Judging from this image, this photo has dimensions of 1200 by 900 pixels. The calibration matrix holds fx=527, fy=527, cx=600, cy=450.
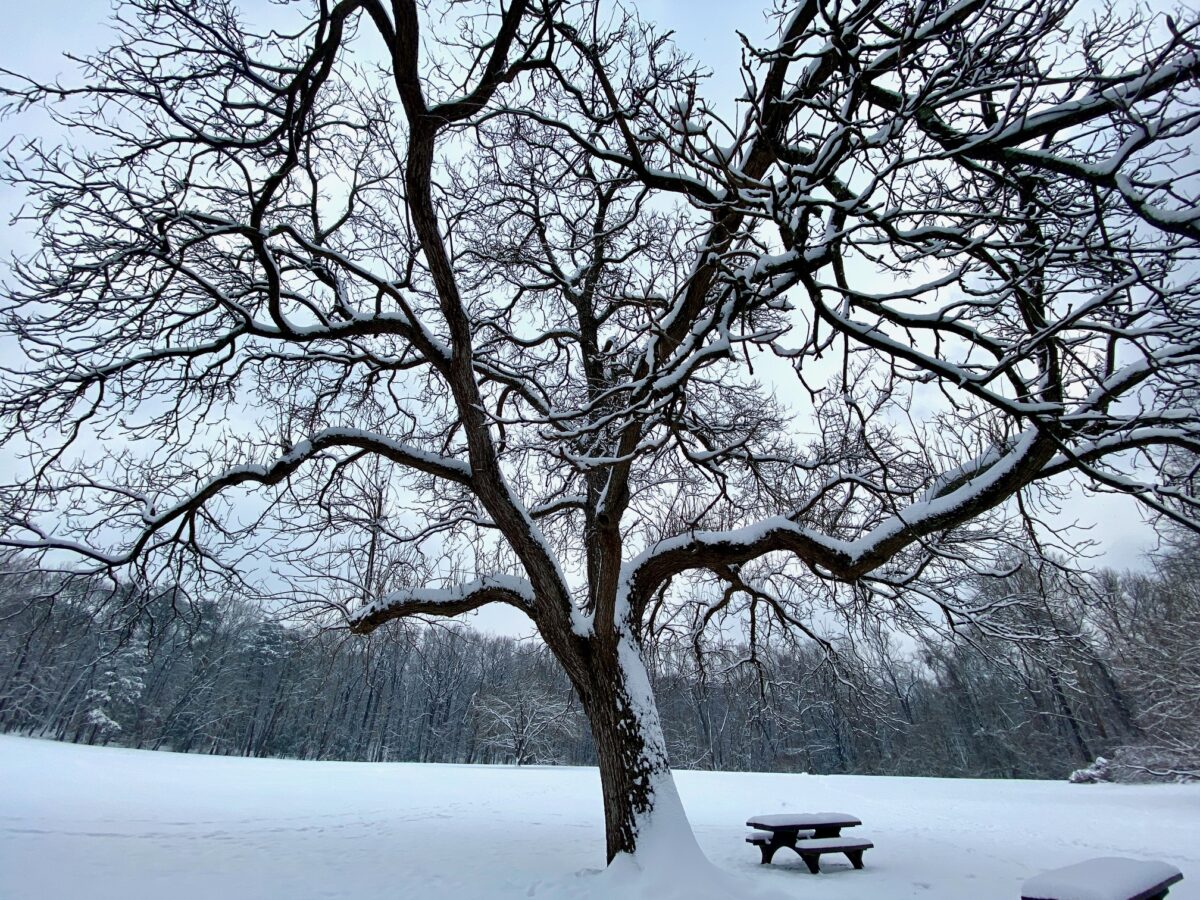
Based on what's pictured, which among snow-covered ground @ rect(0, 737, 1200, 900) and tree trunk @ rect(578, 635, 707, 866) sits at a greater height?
tree trunk @ rect(578, 635, 707, 866)

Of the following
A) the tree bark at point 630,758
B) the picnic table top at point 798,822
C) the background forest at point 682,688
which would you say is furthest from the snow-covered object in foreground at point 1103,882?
the picnic table top at point 798,822

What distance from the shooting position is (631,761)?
15.5 ft

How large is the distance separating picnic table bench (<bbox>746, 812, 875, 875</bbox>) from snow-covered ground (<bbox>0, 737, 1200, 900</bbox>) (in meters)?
0.17

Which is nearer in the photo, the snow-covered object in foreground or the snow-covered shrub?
the snow-covered object in foreground

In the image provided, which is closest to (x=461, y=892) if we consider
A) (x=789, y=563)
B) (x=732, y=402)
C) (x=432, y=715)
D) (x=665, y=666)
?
(x=665, y=666)

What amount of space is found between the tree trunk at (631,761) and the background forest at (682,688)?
8.89 ft

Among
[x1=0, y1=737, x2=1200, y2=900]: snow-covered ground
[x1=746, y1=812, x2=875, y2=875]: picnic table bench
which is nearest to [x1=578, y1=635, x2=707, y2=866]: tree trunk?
[x1=0, y1=737, x2=1200, y2=900]: snow-covered ground

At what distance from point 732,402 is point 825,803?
1199 centimetres

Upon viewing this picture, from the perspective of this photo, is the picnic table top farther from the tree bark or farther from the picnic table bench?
the tree bark

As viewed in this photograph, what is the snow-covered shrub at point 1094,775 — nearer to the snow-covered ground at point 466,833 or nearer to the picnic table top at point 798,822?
the snow-covered ground at point 466,833

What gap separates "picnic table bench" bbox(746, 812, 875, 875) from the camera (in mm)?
5574

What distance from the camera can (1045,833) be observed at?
881cm

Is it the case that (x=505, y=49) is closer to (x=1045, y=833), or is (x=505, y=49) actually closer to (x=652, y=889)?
(x=652, y=889)

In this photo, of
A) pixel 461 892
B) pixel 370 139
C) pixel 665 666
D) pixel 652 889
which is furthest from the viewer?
pixel 665 666
